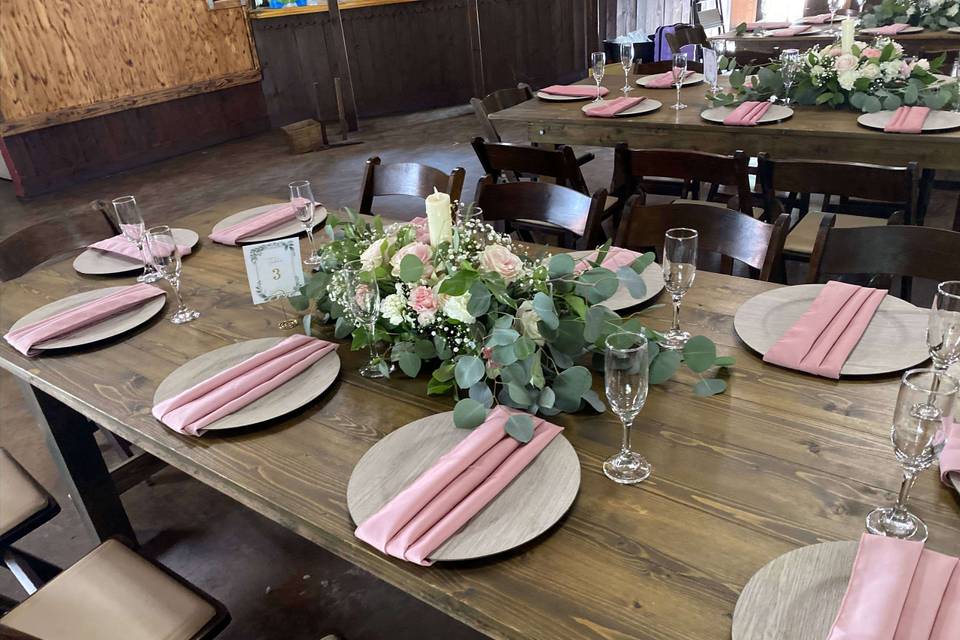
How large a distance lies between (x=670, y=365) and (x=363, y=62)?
6.54 metres

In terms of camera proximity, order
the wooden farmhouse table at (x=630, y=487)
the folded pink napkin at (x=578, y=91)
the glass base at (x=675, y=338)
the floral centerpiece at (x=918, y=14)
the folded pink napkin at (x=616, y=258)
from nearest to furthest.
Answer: the wooden farmhouse table at (x=630, y=487) → the glass base at (x=675, y=338) → the folded pink napkin at (x=616, y=258) → the folded pink napkin at (x=578, y=91) → the floral centerpiece at (x=918, y=14)

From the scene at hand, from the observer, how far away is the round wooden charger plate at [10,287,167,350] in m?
1.57

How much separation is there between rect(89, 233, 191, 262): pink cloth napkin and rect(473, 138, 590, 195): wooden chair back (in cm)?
119

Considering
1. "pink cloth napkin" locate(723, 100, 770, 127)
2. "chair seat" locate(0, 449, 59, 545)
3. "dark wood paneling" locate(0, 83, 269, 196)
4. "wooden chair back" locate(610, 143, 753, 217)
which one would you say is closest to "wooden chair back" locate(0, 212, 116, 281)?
"chair seat" locate(0, 449, 59, 545)

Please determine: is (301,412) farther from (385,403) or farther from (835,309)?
(835,309)

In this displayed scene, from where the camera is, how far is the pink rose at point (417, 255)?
1236 millimetres

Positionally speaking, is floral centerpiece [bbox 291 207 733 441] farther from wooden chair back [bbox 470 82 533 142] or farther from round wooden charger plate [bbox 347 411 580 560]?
wooden chair back [bbox 470 82 533 142]

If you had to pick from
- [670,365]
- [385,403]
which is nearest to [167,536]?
[385,403]

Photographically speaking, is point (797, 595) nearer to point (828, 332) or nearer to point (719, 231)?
point (828, 332)

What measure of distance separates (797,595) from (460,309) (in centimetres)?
62

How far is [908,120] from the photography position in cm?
251

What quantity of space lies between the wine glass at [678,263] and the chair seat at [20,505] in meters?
1.40

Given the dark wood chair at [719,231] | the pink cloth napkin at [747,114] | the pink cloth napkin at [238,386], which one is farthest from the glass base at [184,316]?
the pink cloth napkin at [747,114]

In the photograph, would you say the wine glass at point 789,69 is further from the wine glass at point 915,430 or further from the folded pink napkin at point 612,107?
the wine glass at point 915,430
